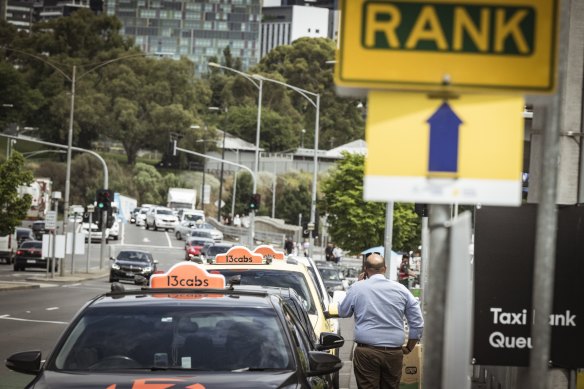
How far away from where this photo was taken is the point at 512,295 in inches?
386

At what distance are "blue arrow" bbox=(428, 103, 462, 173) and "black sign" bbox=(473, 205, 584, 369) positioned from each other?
4987 millimetres

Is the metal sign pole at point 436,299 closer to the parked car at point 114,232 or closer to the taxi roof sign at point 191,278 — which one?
the taxi roof sign at point 191,278

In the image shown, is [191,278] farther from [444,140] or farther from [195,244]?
[195,244]

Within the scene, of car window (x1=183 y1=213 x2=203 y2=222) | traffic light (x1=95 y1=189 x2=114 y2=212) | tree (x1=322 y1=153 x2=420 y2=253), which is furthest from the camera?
car window (x1=183 y1=213 x2=203 y2=222)

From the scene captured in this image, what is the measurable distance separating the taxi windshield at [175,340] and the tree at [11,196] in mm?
44475

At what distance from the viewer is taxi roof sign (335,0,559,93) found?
485cm

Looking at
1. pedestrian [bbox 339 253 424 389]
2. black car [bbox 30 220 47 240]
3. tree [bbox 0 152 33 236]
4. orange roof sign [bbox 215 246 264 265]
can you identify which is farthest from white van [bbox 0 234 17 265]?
pedestrian [bbox 339 253 424 389]

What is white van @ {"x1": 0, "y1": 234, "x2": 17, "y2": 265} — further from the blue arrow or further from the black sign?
the blue arrow

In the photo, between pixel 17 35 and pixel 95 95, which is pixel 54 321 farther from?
pixel 17 35

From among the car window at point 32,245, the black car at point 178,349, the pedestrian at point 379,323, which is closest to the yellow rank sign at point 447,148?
the black car at point 178,349

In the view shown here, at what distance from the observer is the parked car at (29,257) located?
56.8m

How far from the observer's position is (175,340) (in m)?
8.42

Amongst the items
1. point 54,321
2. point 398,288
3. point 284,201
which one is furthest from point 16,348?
point 284,201

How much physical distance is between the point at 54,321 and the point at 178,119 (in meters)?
94.3
